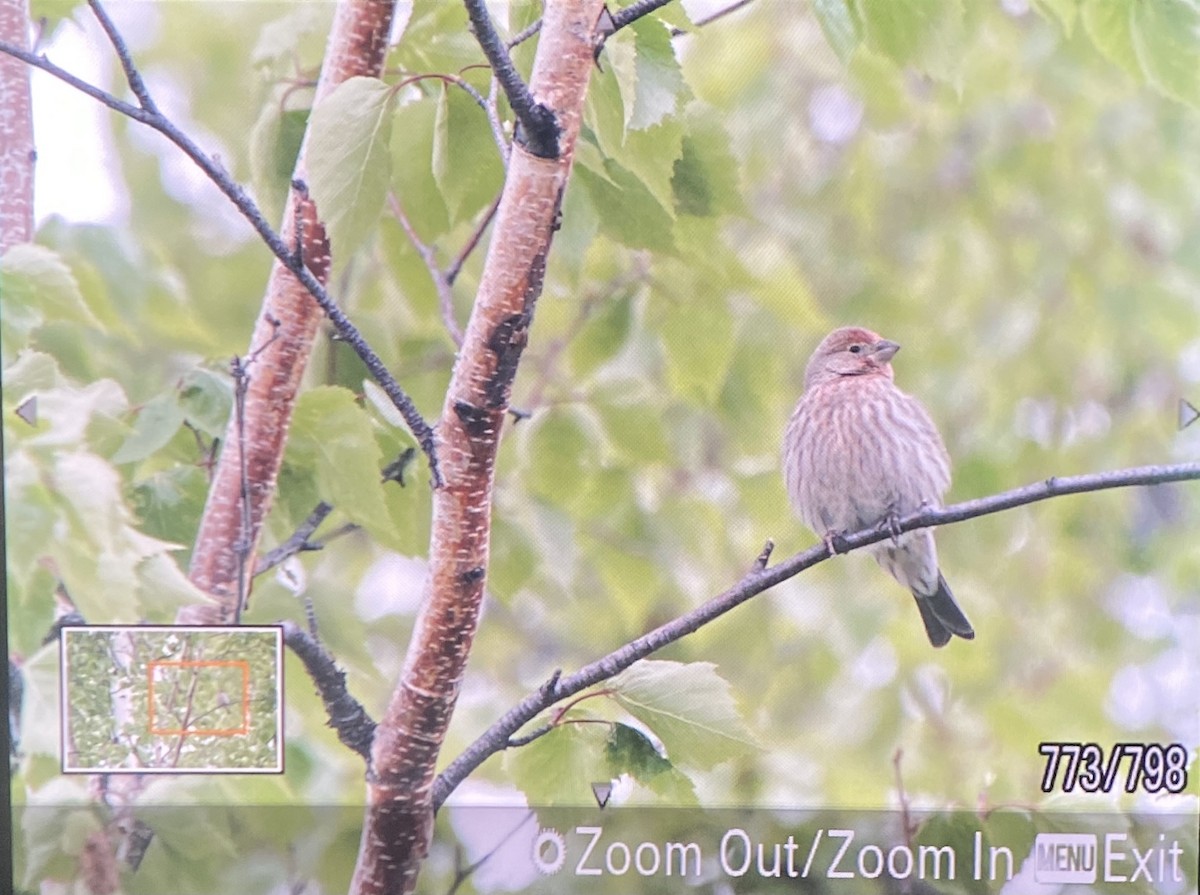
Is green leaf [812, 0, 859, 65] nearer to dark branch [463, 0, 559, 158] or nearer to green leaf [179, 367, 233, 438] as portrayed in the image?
dark branch [463, 0, 559, 158]

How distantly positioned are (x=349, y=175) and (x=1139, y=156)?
135 cm

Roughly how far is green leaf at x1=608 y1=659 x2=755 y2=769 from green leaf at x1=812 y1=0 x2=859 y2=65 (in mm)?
614

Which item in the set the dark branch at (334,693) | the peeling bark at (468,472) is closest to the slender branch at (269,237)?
the peeling bark at (468,472)

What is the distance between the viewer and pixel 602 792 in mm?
1193

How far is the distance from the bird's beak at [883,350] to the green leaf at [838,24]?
39 centimetres

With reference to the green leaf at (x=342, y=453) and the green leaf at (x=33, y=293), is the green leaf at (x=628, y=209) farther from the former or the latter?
the green leaf at (x=33, y=293)

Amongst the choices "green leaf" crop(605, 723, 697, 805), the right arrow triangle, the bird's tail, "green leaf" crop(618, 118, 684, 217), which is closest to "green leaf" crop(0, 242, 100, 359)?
"green leaf" crop(618, 118, 684, 217)

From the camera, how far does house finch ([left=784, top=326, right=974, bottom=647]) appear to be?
135cm

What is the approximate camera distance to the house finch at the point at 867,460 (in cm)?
135

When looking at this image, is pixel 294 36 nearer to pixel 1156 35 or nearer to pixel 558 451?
pixel 558 451

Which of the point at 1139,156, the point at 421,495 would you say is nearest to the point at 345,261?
the point at 421,495

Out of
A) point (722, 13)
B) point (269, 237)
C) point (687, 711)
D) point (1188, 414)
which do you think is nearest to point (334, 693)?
point (687, 711)

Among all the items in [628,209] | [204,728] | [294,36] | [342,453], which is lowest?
[204,728]

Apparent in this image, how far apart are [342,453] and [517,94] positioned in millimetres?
394
